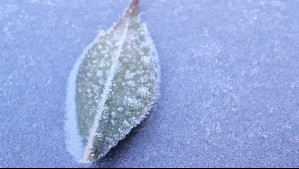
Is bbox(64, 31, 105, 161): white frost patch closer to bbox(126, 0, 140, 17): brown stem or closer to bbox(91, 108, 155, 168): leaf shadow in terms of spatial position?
bbox(91, 108, 155, 168): leaf shadow

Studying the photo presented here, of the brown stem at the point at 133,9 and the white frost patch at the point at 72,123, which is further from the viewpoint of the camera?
the brown stem at the point at 133,9

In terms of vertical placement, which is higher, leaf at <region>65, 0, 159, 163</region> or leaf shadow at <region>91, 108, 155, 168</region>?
leaf at <region>65, 0, 159, 163</region>

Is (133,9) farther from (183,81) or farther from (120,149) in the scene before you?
(120,149)

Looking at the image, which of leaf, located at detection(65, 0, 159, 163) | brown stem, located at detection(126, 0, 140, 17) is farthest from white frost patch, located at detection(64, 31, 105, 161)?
brown stem, located at detection(126, 0, 140, 17)

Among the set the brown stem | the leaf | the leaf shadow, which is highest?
the brown stem

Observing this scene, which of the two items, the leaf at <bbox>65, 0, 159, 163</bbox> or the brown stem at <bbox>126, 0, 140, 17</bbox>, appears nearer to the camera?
the leaf at <bbox>65, 0, 159, 163</bbox>

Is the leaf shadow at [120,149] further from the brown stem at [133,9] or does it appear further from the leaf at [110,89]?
the brown stem at [133,9]

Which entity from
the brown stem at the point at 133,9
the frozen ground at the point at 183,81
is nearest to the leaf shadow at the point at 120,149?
the frozen ground at the point at 183,81
